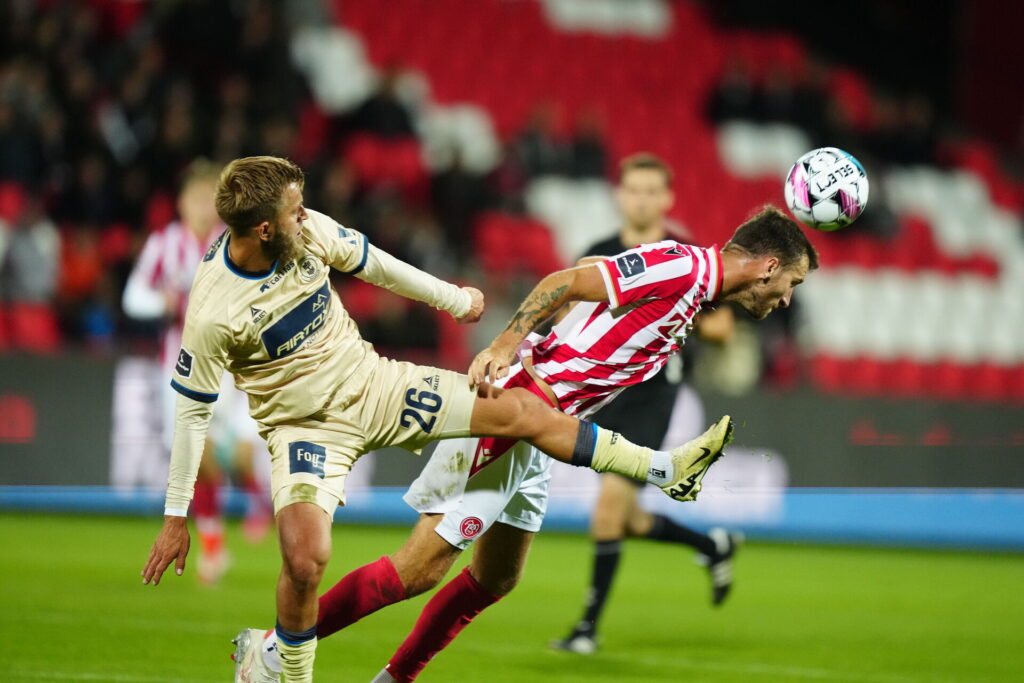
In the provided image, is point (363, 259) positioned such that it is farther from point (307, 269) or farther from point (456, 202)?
point (456, 202)

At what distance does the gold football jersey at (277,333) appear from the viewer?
15.5 ft

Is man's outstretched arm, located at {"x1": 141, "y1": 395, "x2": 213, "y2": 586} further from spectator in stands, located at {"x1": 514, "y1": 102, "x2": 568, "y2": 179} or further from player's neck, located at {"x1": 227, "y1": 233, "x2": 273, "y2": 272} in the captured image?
spectator in stands, located at {"x1": 514, "y1": 102, "x2": 568, "y2": 179}

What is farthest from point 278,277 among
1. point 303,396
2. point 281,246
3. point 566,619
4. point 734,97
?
point 734,97

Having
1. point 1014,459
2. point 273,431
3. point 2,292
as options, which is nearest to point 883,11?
A: point 1014,459

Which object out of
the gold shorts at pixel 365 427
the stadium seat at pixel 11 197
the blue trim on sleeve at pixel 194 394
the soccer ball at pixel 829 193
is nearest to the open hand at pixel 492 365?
the gold shorts at pixel 365 427

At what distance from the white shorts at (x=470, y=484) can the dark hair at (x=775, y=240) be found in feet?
3.65

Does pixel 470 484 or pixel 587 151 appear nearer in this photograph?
pixel 470 484

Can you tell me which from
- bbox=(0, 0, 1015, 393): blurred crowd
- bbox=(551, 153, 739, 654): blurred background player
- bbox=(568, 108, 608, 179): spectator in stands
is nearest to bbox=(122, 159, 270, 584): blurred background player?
bbox=(551, 153, 739, 654): blurred background player

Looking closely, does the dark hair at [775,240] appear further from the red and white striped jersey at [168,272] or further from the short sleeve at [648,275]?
the red and white striped jersey at [168,272]

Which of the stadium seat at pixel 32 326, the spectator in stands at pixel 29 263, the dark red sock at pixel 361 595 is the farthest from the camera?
the stadium seat at pixel 32 326

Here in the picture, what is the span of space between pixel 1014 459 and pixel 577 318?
7.95 meters

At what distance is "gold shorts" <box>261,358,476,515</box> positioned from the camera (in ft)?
16.0

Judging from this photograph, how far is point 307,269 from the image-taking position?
4949 mm

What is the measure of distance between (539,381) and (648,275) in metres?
0.60
